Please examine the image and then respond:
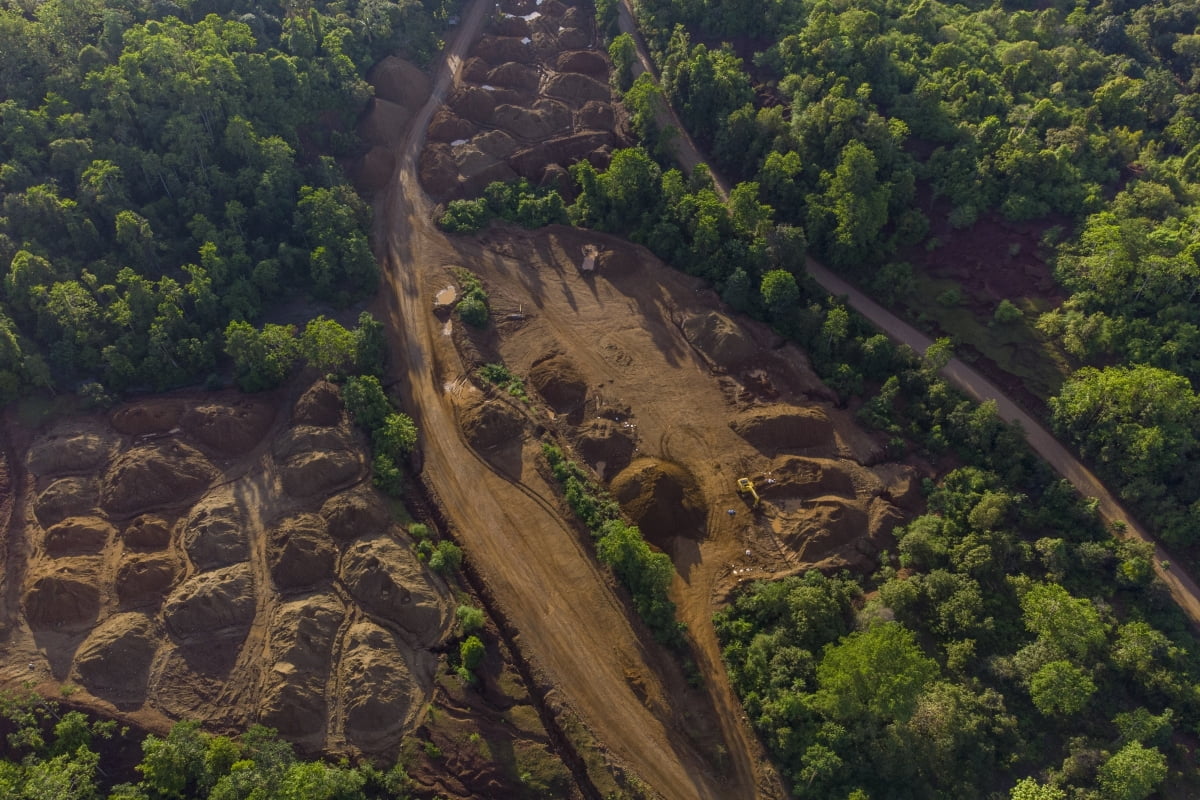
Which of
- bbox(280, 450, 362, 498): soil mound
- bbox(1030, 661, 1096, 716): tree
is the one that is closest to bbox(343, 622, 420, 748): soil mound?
bbox(280, 450, 362, 498): soil mound

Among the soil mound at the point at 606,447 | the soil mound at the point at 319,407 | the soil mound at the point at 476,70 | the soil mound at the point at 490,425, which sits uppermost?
the soil mound at the point at 476,70

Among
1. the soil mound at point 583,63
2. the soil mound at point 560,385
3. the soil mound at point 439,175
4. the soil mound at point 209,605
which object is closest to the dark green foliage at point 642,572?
the soil mound at point 560,385

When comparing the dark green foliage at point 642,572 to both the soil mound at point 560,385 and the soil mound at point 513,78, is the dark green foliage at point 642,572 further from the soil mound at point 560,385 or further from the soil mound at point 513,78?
the soil mound at point 513,78

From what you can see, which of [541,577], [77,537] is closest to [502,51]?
[541,577]

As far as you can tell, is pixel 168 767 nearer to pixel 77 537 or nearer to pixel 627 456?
pixel 77 537

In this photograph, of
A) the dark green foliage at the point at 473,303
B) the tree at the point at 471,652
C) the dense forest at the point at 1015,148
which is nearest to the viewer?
the tree at the point at 471,652

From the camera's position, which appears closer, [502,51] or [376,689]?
[376,689]

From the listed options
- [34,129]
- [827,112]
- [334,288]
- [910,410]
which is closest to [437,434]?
[334,288]
